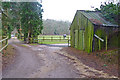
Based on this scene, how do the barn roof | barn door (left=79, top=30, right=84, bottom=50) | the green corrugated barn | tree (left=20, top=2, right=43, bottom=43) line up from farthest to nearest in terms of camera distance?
1. tree (left=20, top=2, right=43, bottom=43)
2. barn door (left=79, top=30, right=84, bottom=50)
3. the barn roof
4. the green corrugated barn

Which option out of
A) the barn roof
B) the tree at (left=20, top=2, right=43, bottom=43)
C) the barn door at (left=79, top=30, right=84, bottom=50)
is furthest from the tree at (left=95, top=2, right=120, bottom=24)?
the tree at (left=20, top=2, right=43, bottom=43)

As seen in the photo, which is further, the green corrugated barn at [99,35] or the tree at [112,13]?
the green corrugated barn at [99,35]

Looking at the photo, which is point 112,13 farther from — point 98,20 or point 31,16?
point 31,16

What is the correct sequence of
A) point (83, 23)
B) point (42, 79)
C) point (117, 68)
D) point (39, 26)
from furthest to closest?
point (39, 26)
point (83, 23)
point (117, 68)
point (42, 79)

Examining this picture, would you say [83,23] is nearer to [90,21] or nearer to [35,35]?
[90,21]

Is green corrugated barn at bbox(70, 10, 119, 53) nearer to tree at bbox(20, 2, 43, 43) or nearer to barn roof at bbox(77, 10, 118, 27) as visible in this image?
barn roof at bbox(77, 10, 118, 27)

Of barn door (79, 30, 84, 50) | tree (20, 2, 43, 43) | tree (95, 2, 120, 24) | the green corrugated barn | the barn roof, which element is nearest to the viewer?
tree (95, 2, 120, 24)

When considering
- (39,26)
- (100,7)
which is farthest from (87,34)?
(39,26)

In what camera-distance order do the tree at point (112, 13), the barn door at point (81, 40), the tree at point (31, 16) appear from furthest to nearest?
the tree at point (31, 16)
the barn door at point (81, 40)
the tree at point (112, 13)

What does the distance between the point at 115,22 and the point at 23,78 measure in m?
8.67

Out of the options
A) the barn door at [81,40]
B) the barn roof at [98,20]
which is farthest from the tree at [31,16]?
the barn roof at [98,20]

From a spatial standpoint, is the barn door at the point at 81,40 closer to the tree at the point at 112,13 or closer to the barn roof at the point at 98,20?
the barn roof at the point at 98,20

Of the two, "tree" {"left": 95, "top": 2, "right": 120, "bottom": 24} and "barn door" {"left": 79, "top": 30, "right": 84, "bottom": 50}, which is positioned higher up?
"tree" {"left": 95, "top": 2, "right": 120, "bottom": 24}

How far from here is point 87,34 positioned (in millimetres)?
10672
